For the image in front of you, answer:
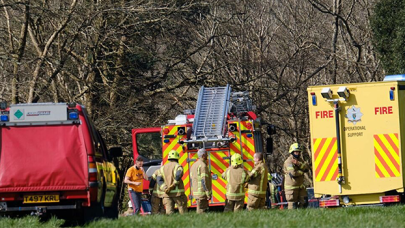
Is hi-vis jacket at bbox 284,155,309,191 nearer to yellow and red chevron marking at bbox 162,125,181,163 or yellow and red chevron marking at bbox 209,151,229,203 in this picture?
yellow and red chevron marking at bbox 209,151,229,203

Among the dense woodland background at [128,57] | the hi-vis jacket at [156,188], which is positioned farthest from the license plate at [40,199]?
the dense woodland background at [128,57]

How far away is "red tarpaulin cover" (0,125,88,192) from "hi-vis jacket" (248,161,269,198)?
3.83 m

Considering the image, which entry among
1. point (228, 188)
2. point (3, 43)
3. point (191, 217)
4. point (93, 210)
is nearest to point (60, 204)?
point (93, 210)

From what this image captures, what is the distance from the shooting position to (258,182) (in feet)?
49.5

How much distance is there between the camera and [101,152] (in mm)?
13461

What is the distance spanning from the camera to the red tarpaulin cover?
12312 millimetres

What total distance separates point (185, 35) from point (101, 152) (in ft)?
39.2

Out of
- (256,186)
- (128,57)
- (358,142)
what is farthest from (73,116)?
(128,57)

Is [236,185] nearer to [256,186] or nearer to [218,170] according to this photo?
[256,186]

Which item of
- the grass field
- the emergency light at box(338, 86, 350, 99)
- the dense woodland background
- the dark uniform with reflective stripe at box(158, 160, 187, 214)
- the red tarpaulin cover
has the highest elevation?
the dense woodland background

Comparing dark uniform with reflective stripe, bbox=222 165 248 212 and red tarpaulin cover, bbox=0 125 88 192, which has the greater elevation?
red tarpaulin cover, bbox=0 125 88 192

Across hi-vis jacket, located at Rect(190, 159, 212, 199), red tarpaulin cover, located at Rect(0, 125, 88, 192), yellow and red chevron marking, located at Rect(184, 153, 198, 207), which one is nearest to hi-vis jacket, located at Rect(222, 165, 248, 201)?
hi-vis jacket, located at Rect(190, 159, 212, 199)

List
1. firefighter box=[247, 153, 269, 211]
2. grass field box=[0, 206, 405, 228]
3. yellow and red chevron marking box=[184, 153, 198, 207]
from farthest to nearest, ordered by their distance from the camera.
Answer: yellow and red chevron marking box=[184, 153, 198, 207] < firefighter box=[247, 153, 269, 211] < grass field box=[0, 206, 405, 228]

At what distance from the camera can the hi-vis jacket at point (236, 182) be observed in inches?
591
